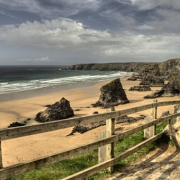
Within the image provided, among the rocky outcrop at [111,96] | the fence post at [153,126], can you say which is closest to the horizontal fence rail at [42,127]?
the fence post at [153,126]

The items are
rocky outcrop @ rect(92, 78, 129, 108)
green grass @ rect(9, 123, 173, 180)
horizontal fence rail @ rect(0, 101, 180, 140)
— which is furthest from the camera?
rocky outcrop @ rect(92, 78, 129, 108)

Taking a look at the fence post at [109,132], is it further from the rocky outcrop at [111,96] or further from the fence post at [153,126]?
the rocky outcrop at [111,96]

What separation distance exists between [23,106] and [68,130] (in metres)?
13.3

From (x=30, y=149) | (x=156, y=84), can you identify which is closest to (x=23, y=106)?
(x=30, y=149)

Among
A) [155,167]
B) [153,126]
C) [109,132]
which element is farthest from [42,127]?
[153,126]

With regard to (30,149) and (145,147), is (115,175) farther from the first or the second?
(30,149)

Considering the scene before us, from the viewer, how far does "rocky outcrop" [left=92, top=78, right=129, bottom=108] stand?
2375cm

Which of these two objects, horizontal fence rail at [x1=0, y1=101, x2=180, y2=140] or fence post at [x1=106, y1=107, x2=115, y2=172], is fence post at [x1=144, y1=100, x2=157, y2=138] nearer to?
fence post at [x1=106, y1=107, x2=115, y2=172]

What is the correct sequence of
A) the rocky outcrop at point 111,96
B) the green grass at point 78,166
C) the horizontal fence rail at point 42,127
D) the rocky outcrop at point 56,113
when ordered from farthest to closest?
the rocky outcrop at point 111,96
the rocky outcrop at point 56,113
the green grass at point 78,166
the horizontal fence rail at point 42,127

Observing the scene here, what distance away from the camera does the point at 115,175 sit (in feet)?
16.6

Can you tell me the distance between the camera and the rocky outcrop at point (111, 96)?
77.9ft

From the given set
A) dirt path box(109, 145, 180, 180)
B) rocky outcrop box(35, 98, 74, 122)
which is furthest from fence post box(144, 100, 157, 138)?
rocky outcrop box(35, 98, 74, 122)

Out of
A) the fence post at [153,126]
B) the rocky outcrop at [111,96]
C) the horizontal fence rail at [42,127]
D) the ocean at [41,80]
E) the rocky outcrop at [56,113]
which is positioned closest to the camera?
the horizontal fence rail at [42,127]

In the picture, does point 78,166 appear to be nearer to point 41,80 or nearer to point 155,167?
point 155,167
